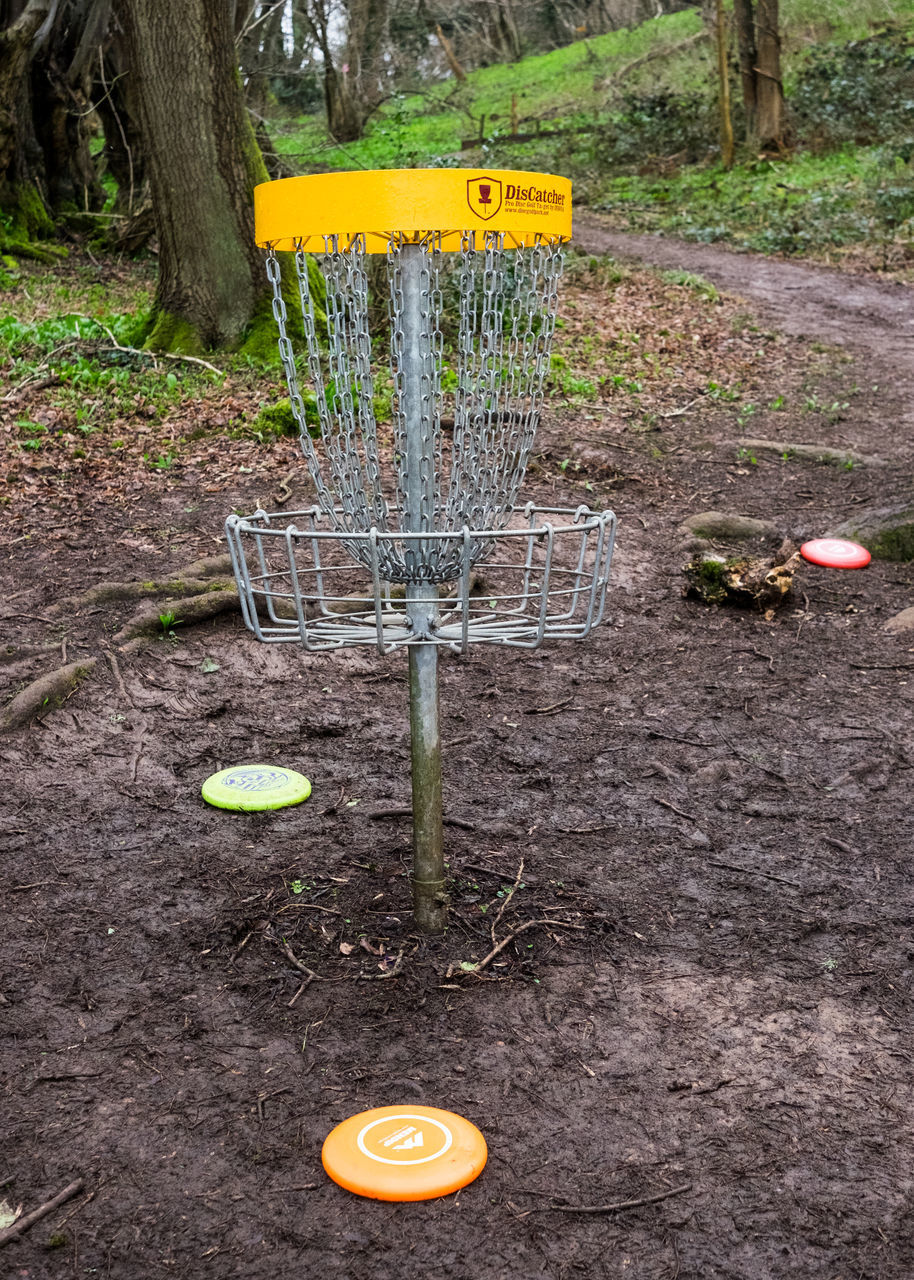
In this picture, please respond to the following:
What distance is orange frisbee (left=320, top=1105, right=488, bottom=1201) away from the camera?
2.08 m

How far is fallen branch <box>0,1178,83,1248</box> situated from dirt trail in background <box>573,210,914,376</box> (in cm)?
793

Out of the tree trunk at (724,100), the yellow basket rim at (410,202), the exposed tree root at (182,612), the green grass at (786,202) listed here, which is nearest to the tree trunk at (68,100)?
the green grass at (786,202)

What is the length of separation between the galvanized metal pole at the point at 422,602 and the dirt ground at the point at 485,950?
0.61 ft

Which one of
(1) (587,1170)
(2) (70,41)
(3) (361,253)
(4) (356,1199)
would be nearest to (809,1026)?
(1) (587,1170)

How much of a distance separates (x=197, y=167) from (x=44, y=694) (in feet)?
16.4

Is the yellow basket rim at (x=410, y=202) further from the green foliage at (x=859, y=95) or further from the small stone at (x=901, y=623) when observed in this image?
the green foliage at (x=859, y=95)

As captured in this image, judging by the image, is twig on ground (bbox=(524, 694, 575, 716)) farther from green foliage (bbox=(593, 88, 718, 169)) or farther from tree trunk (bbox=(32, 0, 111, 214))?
green foliage (bbox=(593, 88, 718, 169))

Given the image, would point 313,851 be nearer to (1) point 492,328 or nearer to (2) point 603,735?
(2) point 603,735

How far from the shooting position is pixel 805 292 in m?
12.1

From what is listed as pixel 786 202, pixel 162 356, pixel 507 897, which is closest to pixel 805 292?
pixel 786 202

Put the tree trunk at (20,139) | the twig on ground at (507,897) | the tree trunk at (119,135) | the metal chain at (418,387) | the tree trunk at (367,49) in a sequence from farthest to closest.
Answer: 1. the tree trunk at (367,49)
2. the tree trunk at (119,135)
3. the tree trunk at (20,139)
4. the twig on ground at (507,897)
5. the metal chain at (418,387)

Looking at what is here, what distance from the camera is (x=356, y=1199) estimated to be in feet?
6.86

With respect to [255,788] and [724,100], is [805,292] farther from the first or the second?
[255,788]

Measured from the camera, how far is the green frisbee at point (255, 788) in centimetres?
360
